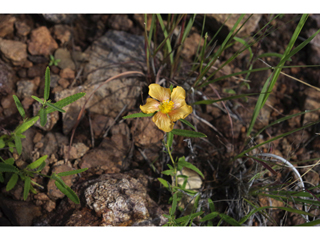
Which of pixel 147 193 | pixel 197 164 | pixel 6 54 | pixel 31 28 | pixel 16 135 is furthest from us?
pixel 31 28

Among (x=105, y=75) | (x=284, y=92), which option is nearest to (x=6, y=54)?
(x=105, y=75)

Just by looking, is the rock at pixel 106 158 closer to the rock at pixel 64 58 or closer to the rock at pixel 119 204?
the rock at pixel 119 204

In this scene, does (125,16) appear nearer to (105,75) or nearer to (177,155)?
(105,75)

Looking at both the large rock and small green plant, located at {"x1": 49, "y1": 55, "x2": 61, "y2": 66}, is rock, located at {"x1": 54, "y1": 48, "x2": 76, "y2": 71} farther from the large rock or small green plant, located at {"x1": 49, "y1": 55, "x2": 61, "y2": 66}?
the large rock

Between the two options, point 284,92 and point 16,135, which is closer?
point 16,135

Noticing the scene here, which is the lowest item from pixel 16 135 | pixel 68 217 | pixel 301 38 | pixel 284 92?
pixel 68 217

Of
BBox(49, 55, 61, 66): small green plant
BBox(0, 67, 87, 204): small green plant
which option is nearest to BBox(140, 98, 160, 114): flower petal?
BBox(0, 67, 87, 204): small green plant

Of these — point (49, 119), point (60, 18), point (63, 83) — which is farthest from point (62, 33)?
point (49, 119)
